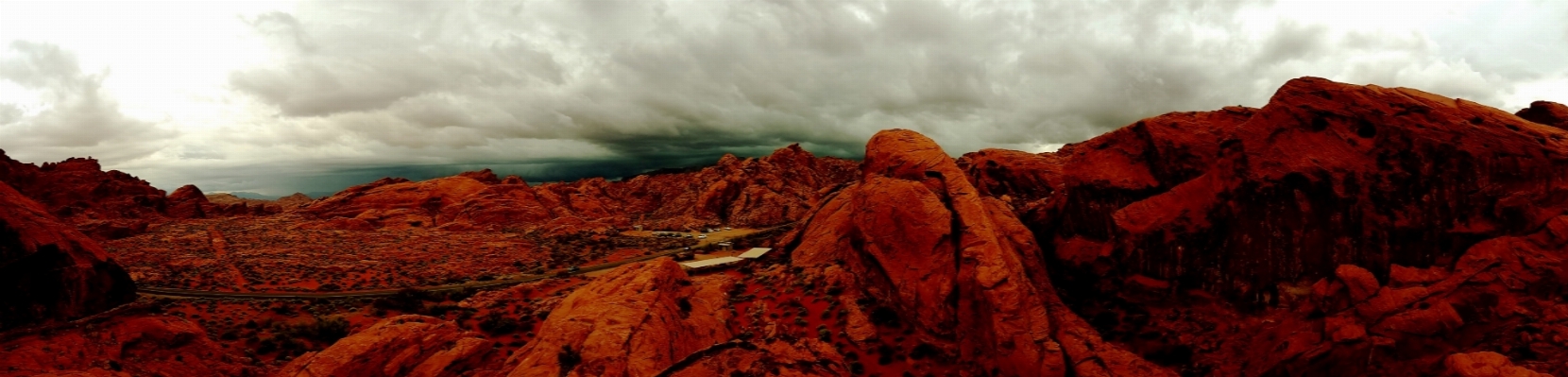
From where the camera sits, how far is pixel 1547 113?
17281 mm

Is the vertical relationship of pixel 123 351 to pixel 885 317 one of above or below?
above

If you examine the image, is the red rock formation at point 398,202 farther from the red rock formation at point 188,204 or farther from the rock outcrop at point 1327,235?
the rock outcrop at point 1327,235

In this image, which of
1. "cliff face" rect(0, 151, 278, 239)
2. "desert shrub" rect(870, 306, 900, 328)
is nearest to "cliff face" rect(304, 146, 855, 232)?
"cliff face" rect(0, 151, 278, 239)

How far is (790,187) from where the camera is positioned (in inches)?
4796

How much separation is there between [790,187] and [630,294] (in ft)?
338

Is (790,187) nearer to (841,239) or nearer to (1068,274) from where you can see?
(841,239)

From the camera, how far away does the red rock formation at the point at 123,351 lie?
1562cm

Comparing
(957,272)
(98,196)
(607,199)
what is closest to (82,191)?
(98,196)

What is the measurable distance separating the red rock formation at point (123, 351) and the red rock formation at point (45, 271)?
107 cm

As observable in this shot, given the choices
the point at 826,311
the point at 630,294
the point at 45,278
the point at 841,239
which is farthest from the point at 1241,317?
the point at 45,278

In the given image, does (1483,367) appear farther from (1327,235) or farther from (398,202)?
(398,202)

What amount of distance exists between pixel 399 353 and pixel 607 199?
128 metres

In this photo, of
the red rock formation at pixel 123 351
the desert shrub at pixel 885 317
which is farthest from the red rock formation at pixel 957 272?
the red rock formation at pixel 123 351

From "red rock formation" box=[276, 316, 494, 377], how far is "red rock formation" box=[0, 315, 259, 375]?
359 centimetres
